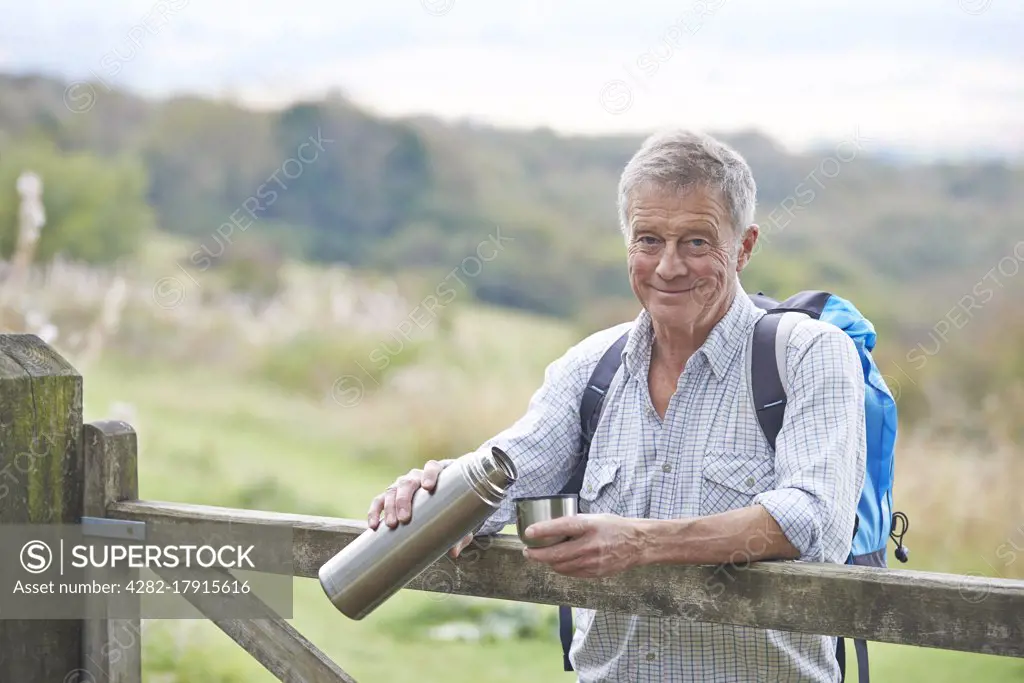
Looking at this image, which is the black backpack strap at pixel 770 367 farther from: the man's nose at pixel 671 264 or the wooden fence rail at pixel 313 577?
the wooden fence rail at pixel 313 577

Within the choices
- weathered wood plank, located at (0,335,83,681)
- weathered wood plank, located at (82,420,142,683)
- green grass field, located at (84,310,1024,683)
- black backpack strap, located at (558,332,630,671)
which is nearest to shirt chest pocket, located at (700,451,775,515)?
black backpack strap, located at (558,332,630,671)

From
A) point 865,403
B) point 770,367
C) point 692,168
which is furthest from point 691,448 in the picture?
point 692,168

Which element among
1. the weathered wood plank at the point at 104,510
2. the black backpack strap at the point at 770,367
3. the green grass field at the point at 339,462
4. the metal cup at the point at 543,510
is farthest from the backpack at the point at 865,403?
the green grass field at the point at 339,462

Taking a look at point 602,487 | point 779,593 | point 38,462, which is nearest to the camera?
point 779,593

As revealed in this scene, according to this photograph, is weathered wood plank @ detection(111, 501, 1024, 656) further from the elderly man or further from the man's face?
the man's face

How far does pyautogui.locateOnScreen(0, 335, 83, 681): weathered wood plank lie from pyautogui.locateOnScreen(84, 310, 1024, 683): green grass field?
2.89 metres

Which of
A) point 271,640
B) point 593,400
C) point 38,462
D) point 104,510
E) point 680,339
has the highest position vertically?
point 680,339

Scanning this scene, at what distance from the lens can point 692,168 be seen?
7.04ft

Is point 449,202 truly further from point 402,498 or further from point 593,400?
point 402,498

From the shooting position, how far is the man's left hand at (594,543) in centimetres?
189

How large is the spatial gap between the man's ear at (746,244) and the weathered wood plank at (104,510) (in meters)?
1.38

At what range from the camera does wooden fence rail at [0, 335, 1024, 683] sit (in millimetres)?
1745

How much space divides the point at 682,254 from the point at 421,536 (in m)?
0.73

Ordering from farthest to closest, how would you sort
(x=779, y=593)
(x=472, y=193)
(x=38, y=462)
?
1. (x=472, y=193)
2. (x=38, y=462)
3. (x=779, y=593)
